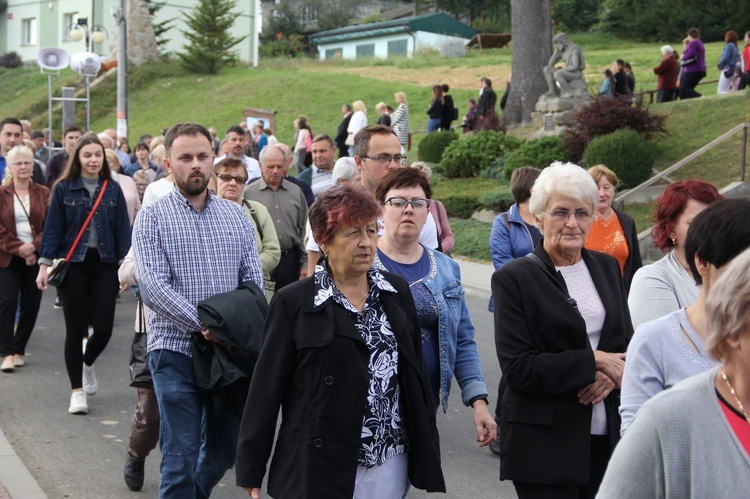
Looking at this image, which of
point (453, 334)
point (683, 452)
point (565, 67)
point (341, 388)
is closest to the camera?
point (683, 452)

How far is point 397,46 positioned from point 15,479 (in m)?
62.3

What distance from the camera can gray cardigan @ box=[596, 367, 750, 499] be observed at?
2236 millimetres

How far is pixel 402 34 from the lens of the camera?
6581cm

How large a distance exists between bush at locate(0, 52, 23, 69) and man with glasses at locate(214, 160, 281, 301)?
6137cm

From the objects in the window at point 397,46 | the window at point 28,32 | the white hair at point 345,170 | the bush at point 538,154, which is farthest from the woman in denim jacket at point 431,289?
the window at point 28,32

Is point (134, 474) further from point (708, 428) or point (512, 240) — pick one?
point (708, 428)

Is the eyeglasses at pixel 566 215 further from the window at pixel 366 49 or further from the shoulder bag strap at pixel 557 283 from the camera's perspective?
the window at pixel 366 49

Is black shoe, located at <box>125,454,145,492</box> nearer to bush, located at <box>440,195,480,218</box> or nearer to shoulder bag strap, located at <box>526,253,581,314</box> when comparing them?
shoulder bag strap, located at <box>526,253,581,314</box>

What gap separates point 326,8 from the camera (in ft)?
274

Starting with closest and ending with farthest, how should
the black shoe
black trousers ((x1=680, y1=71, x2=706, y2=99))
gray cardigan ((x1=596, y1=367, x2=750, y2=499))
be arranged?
gray cardigan ((x1=596, y1=367, x2=750, y2=499)), the black shoe, black trousers ((x1=680, y1=71, x2=706, y2=99))

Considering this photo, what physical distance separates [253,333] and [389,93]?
3533cm

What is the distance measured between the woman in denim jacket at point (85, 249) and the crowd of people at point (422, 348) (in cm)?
192

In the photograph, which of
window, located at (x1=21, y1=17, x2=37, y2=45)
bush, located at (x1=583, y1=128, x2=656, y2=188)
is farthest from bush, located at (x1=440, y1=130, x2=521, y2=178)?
window, located at (x1=21, y1=17, x2=37, y2=45)

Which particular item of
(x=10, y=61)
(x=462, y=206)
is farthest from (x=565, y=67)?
(x=10, y=61)
